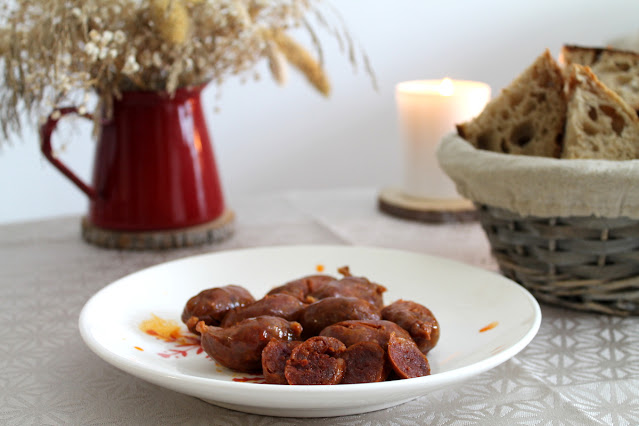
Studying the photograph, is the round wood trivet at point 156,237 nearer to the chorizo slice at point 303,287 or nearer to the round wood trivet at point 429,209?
the round wood trivet at point 429,209

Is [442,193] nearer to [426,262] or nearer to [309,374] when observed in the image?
[426,262]

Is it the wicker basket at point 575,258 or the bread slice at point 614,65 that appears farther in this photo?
the bread slice at point 614,65

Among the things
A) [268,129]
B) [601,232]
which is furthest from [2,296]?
[268,129]

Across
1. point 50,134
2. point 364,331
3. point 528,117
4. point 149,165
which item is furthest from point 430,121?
point 364,331

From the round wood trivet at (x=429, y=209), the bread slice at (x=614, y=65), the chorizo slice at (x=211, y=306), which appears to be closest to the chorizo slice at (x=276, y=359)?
the chorizo slice at (x=211, y=306)

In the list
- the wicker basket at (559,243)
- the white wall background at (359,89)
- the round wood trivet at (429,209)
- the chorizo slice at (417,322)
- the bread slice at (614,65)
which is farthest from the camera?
the white wall background at (359,89)

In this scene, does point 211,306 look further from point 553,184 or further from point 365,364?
point 553,184
